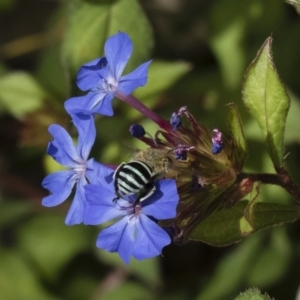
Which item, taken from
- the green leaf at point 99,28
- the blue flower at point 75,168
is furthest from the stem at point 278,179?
the green leaf at point 99,28

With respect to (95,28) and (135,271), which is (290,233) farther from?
(95,28)

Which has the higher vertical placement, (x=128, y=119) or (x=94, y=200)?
(x=94, y=200)

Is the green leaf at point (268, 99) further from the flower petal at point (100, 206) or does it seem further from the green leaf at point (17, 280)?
the green leaf at point (17, 280)

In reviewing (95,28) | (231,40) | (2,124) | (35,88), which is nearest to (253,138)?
(231,40)

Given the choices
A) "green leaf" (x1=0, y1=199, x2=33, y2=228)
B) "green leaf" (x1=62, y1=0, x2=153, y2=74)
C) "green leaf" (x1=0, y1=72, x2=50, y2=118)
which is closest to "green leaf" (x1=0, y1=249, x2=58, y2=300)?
"green leaf" (x1=0, y1=199, x2=33, y2=228)

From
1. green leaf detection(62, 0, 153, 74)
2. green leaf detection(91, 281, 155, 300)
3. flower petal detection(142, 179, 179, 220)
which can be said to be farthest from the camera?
green leaf detection(91, 281, 155, 300)

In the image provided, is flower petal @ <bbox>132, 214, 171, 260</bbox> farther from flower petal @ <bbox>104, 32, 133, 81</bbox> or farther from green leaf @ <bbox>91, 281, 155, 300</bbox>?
green leaf @ <bbox>91, 281, 155, 300</bbox>

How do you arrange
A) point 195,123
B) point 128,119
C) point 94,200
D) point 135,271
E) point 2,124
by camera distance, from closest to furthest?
point 94,200, point 195,123, point 128,119, point 135,271, point 2,124
